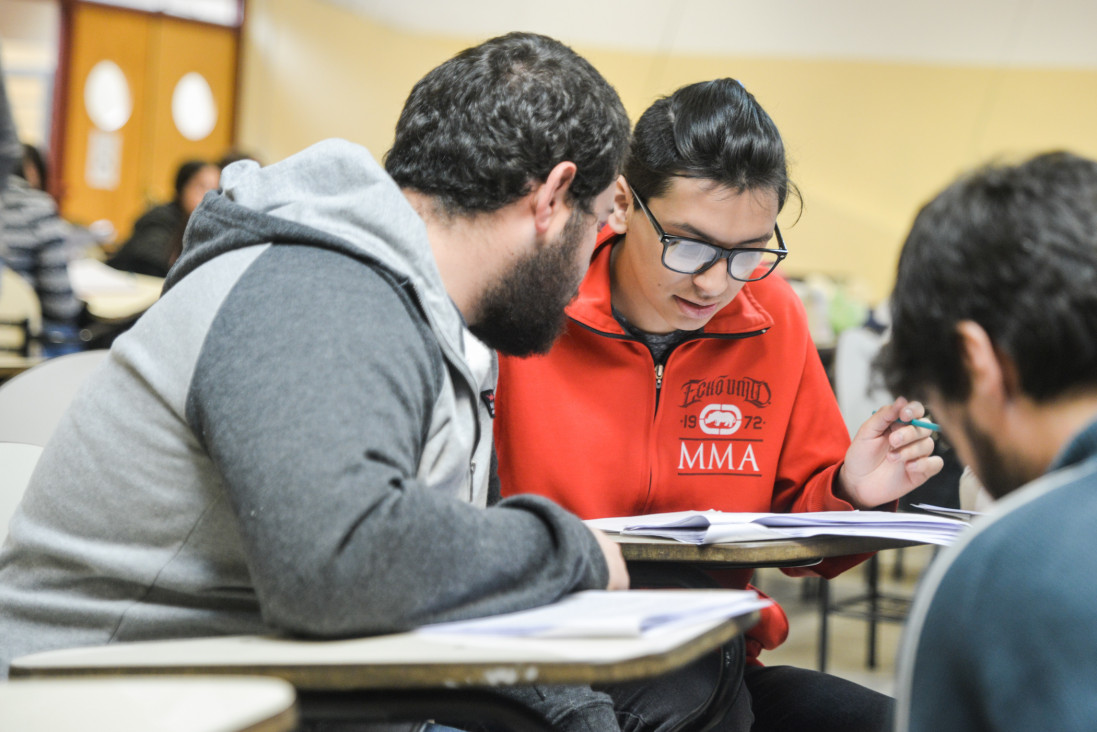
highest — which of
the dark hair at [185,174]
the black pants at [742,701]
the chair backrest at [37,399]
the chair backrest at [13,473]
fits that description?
the chair backrest at [13,473]

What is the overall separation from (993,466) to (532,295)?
0.62 metres

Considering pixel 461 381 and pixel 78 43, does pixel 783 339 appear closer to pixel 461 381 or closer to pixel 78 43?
pixel 461 381

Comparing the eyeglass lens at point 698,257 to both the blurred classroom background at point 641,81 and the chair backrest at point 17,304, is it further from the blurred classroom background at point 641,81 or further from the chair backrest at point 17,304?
the blurred classroom background at point 641,81

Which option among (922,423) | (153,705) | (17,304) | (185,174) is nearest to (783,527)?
(922,423)

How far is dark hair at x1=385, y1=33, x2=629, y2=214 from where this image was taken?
1.20m

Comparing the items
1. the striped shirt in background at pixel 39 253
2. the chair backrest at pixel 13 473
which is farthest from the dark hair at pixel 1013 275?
the striped shirt in background at pixel 39 253

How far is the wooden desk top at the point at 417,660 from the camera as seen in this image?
2.35 ft

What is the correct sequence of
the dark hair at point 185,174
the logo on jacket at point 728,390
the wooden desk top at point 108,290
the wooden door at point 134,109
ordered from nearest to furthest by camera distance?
the logo on jacket at point 728,390
the wooden desk top at point 108,290
the dark hair at point 185,174
the wooden door at point 134,109

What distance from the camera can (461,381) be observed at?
1113mm

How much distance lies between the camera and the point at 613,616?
0.80 metres

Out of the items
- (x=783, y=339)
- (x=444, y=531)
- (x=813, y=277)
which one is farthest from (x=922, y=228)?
(x=813, y=277)

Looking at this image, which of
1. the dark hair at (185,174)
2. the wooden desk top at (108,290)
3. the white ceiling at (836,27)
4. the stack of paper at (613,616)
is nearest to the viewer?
the stack of paper at (613,616)

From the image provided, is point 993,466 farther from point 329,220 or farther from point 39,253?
point 39,253

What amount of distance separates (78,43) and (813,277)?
225 inches
